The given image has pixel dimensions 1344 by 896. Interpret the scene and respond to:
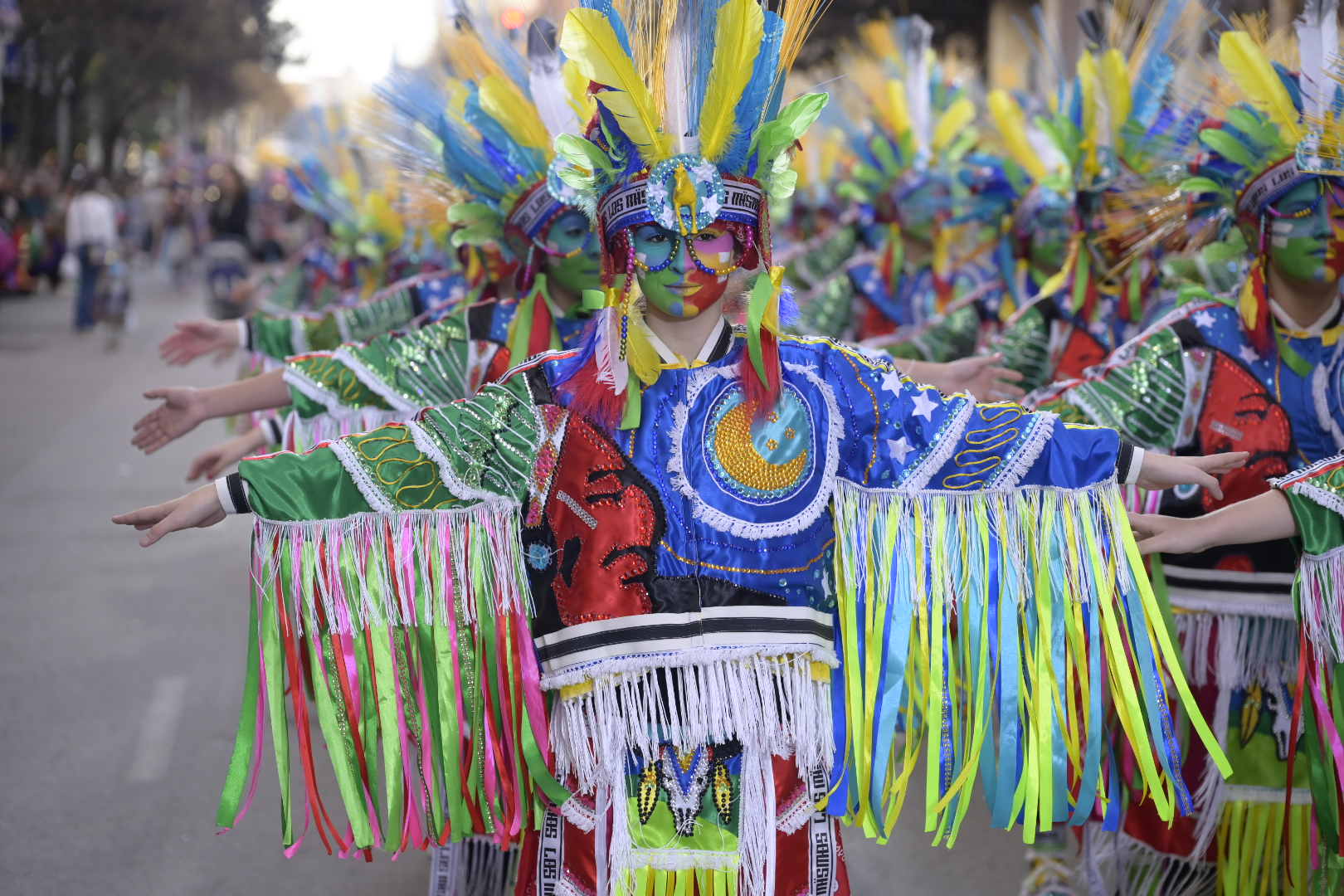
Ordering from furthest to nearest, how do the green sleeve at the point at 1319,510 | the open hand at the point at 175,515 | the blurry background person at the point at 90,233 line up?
1. the blurry background person at the point at 90,233
2. the green sleeve at the point at 1319,510
3. the open hand at the point at 175,515

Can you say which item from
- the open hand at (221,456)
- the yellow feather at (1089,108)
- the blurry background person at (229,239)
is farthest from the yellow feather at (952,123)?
the blurry background person at (229,239)

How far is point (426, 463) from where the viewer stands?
2535 millimetres

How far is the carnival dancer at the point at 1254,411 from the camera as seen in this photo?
303 cm

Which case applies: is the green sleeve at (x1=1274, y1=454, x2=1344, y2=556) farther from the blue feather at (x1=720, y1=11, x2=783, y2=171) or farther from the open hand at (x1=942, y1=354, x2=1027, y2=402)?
the blue feather at (x1=720, y1=11, x2=783, y2=171)

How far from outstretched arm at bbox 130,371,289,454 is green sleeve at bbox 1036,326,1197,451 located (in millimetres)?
1934

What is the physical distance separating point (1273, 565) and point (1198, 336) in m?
0.53

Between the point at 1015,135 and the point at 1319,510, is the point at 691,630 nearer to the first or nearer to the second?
the point at 1319,510

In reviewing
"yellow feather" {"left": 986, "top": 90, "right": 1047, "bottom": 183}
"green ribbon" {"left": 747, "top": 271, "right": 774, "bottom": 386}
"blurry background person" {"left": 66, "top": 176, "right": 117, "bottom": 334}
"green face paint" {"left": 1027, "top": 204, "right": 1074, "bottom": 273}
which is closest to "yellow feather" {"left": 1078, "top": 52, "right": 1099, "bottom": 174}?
"green face paint" {"left": 1027, "top": 204, "right": 1074, "bottom": 273}

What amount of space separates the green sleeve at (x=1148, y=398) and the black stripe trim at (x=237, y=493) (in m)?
1.82

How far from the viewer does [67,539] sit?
6.96 m

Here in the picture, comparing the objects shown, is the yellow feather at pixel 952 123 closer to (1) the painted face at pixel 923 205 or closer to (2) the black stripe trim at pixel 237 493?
(1) the painted face at pixel 923 205

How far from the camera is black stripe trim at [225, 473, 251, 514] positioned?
7.88ft

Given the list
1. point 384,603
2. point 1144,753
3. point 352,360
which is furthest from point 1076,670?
point 352,360

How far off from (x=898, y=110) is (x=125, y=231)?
69.5 feet
